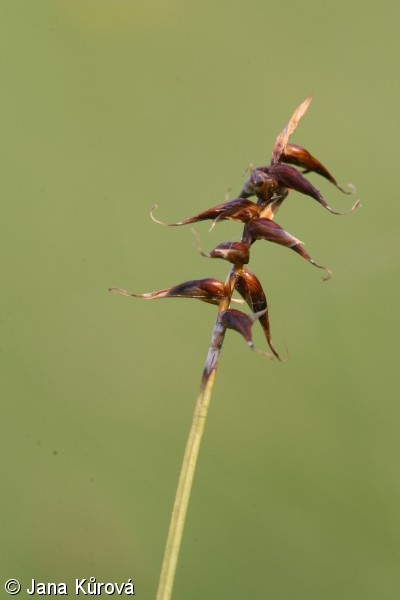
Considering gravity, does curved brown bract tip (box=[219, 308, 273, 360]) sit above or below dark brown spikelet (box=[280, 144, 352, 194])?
below

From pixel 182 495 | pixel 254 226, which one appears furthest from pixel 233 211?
pixel 182 495

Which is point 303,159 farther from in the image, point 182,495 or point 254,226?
→ point 182,495

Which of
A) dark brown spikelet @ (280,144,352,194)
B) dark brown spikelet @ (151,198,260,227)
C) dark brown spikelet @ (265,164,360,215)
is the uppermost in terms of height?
dark brown spikelet @ (280,144,352,194)

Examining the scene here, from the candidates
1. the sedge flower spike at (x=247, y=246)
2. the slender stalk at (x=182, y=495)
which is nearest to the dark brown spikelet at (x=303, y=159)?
the sedge flower spike at (x=247, y=246)

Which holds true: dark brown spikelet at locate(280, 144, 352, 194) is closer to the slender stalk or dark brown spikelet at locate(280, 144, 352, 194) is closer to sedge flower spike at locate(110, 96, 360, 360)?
sedge flower spike at locate(110, 96, 360, 360)

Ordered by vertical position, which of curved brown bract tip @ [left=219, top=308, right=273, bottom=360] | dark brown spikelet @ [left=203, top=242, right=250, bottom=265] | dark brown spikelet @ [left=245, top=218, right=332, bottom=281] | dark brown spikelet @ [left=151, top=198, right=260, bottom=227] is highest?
dark brown spikelet @ [left=151, top=198, right=260, bottom=227]

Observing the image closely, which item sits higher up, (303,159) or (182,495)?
(303,159)

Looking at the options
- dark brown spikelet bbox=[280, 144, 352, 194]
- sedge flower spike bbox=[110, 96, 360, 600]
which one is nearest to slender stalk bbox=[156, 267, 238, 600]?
sedge flower spike bbox=[110, 96, 360, 600]

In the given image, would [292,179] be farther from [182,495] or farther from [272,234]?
[182,495]

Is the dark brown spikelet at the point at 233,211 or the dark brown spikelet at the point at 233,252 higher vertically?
the dark brown spikelet at the point at 233,211

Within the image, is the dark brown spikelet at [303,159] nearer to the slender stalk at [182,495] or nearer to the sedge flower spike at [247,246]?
the sedge flower spike at [247,246]

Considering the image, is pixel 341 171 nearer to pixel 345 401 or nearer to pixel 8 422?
pixel 345 401
